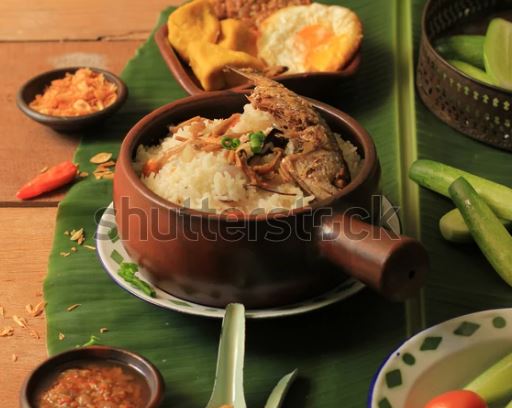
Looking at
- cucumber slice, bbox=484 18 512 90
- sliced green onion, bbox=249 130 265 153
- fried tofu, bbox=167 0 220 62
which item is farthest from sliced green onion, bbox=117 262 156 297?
cucumber slice, bbox=484 18 512 90

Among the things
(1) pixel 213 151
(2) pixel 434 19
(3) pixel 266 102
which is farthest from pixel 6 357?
(2) pixel 434 19

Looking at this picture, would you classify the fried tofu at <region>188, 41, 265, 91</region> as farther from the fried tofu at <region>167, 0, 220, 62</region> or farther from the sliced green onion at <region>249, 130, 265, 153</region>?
the sliced green onion at <region>249, 130, 265, 153</region>

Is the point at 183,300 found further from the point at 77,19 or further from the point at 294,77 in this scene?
the point at 77,19

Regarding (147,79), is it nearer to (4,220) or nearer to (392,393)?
(4,220)

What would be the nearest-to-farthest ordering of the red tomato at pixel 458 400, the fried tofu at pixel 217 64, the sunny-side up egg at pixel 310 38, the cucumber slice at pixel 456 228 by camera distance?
the red tomato at pixel 458 400 → the cucumber slice at pixel 456 228 → the fried tofu at pixel 217 64 → the sunny-side up egg at pixel 310 38

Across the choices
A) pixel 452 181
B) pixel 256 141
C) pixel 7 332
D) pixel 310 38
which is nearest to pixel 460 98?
pixel 452 181

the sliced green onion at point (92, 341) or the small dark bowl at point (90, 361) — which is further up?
the small dark bowl at point (90, 361)

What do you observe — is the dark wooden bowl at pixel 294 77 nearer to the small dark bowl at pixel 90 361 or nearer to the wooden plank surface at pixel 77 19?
the wooden plank surface at pixel 77 19

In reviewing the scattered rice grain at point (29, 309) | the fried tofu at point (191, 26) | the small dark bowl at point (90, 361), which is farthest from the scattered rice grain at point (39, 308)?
the fried tofu at point (191, 26)
